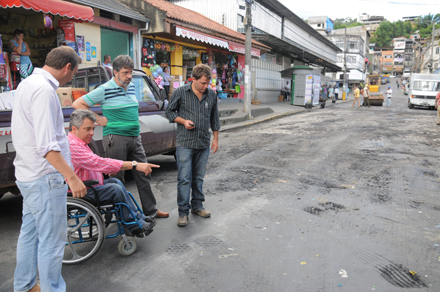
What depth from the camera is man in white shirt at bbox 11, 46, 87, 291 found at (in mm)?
2188

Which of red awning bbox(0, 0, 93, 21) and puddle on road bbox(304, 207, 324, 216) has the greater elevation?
red awning bbox(0, 0, 93, 21)

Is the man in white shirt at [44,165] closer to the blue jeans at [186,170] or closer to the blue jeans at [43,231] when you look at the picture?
the blue jeans at [43,231]

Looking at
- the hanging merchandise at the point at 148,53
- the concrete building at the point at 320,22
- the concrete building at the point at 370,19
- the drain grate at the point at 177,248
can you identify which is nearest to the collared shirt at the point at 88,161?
the drain grate at the point at 177,248

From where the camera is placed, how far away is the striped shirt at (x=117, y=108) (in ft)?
12.7

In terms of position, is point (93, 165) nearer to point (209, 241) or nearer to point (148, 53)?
point (209, 241)

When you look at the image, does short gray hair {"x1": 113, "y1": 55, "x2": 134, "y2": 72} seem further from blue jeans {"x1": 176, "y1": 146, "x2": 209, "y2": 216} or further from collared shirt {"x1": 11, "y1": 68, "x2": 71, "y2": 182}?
collared shirt {"x1": 11, "y1": 68, "x2": 71, "y2": 182}

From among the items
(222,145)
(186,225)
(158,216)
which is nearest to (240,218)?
(186,225)

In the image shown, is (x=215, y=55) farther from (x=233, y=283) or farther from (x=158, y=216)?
(x=233, y=283)

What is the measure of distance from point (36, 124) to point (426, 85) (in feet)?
95.6

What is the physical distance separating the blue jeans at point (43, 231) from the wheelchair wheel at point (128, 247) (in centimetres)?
95

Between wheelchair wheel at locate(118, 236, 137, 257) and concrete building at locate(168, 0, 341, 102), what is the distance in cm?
1680

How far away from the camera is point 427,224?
173 inches

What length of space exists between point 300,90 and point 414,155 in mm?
18494

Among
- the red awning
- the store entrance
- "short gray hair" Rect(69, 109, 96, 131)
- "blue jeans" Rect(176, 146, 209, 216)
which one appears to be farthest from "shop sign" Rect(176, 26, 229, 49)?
"short gray hair" Rect(69, 109, 96, 131)
